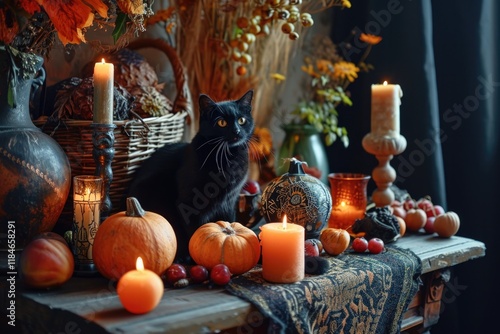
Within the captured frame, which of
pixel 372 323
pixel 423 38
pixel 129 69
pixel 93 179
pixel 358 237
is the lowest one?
pixel 372 323

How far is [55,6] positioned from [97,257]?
0.44 metres

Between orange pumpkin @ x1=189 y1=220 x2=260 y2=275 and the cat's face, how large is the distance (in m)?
0.21

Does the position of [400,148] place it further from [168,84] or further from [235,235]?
[168,84]

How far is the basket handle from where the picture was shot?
1573mm

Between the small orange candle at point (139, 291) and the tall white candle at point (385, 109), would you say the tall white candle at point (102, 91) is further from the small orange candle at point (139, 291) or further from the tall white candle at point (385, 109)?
the tall white candle at point (385, 109)

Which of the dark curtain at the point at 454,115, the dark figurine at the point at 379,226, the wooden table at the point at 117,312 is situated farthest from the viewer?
the dark curtain at the point at 454,115

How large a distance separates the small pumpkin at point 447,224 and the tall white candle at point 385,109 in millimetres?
237

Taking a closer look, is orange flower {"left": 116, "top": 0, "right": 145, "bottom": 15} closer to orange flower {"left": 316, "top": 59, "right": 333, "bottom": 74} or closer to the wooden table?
the wooden table

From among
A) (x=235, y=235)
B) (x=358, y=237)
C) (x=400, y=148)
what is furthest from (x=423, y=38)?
(x=235, y=235)

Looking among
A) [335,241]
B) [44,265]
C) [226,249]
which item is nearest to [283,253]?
[226,249]

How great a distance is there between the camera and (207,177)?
130cm

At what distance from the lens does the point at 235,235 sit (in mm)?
1156

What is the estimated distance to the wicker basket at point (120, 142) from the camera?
1.35 meters

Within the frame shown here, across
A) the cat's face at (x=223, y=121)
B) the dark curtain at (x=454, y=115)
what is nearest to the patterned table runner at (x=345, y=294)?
the cat's face at (x=223, y=121)
